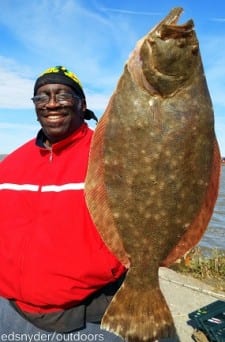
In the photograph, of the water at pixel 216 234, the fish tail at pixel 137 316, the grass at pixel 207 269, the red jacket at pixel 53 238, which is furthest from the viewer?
the water at pixel 216 234

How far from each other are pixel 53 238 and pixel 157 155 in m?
1.21

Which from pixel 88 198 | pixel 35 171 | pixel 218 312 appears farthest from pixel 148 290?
pixel 218 312

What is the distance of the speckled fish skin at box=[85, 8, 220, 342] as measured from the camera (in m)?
2.54

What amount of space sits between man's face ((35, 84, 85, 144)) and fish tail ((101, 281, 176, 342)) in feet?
4.28

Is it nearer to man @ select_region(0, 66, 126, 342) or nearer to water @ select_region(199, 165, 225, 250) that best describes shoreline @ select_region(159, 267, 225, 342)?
man @ select_region(0, 66, 126, 342)

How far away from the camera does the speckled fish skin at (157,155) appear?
2.54 meters

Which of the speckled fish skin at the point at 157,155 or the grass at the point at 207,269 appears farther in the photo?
the grass at the point at 207,269

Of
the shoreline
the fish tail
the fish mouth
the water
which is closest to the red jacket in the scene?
the fish tail

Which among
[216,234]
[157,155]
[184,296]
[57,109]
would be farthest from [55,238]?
[216,234]

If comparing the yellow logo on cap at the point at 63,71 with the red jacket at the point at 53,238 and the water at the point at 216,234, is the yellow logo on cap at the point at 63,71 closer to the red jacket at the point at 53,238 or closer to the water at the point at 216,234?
the red jacket at the point at 53,238

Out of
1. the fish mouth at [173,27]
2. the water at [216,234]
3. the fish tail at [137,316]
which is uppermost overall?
the fish mouth at [173,27]

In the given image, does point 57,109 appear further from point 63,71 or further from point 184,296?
point 184,296

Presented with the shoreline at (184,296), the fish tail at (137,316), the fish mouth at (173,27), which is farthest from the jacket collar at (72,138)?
the shoreline at (184,296)

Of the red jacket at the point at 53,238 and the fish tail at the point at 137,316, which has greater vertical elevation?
the red jacket at the point at 53,238
